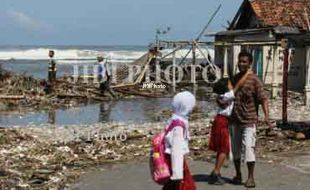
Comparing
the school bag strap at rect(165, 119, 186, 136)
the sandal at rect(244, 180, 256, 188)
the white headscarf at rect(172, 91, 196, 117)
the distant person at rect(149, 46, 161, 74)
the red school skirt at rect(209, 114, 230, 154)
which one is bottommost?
the sandal at rect(244, 180, 256, 188)

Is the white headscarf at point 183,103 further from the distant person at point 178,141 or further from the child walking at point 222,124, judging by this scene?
the child walking at point 222,124

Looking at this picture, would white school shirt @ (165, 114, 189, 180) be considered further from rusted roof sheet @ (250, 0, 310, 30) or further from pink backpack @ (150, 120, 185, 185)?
rusted roof sheet @ (250, 0, 310, 30)

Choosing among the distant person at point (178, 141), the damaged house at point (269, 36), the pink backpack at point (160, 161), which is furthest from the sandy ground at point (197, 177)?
the damaged house at point (269, 36)

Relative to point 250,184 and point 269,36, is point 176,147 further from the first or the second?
point 269,36

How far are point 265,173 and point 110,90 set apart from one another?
20.5 m

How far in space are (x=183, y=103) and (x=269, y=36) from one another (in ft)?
84.7

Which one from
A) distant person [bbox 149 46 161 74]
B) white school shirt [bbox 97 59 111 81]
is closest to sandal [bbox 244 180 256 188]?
white school shirt [bbox 97 59 111 81]

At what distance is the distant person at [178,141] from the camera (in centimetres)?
591

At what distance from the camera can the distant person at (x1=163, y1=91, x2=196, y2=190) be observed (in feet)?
19.4

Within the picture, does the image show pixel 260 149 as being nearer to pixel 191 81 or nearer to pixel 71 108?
pixel 71 108

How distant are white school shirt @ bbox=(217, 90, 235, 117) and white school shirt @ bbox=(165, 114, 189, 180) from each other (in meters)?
2.61

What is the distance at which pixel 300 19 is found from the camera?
106 feet

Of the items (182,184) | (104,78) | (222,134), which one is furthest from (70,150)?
(104,78)

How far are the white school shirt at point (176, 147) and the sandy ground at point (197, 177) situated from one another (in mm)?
2939
